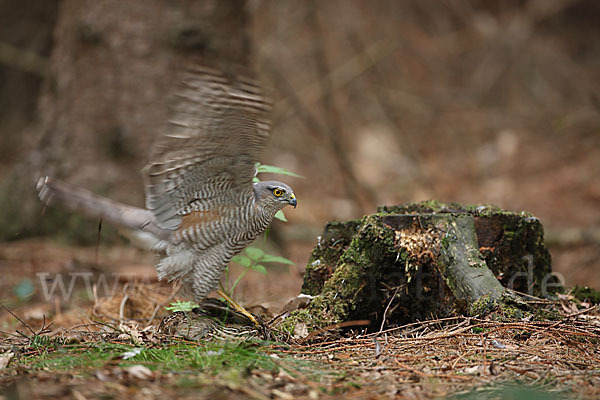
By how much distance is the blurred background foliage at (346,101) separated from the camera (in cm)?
623

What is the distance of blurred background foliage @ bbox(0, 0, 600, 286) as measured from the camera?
20.5 feet

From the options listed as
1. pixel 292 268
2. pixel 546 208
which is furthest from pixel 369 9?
pixel 292 268

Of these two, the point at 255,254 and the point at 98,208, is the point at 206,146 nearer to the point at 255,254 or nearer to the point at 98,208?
the point at 255,254

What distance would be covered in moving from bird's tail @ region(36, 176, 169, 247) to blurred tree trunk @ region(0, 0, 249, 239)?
225cm

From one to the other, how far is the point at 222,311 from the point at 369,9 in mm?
11002

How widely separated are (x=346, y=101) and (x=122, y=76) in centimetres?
746

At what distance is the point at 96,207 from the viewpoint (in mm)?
3826

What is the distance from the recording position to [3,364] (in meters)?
2.52

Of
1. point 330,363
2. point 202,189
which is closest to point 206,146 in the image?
point 202,189

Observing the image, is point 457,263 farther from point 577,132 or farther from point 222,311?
point 577,132

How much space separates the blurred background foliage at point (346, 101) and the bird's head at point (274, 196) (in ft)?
9.06

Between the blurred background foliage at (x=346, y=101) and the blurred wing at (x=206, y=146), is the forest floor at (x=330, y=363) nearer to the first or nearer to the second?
the blurred wing at (x=206, y=146)

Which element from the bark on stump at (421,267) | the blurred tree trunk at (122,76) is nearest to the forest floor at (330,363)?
the bark on stump at (421,267)

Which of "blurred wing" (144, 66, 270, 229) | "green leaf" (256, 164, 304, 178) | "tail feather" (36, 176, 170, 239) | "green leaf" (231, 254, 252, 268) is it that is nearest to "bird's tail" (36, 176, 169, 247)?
"tail feather" (36, 176, 170, 239)
